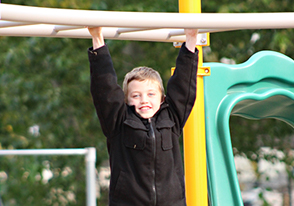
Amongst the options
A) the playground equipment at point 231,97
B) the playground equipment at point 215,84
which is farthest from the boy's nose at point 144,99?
the playground equipment at point 231,97

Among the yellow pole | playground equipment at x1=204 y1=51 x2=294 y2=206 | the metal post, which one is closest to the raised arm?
the yellow pole

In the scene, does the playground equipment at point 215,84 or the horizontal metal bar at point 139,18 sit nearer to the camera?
the horizontal metal bar at point 139,18

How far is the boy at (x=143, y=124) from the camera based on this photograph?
1082 mm

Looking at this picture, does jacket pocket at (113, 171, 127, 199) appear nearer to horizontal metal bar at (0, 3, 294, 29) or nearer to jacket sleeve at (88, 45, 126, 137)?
jacket sleeve at (88, 45, 126, 137)

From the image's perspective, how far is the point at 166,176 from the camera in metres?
1.11

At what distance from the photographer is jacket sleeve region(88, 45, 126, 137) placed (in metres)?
1.07

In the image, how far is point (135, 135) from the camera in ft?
3.62

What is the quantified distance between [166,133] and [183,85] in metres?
0.12

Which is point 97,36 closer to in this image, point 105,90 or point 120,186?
point 105,90

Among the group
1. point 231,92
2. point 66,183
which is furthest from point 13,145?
point 231,92

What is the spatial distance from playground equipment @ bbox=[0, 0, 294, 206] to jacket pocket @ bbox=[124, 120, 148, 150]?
0.22 m

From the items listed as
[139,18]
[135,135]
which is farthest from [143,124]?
[139,18]

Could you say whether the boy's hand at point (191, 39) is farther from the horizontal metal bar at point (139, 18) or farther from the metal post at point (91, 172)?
the metal post at point (91, 172)

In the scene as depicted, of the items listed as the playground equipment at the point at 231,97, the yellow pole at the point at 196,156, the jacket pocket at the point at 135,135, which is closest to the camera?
the jacket pocket at the point at 135,135
